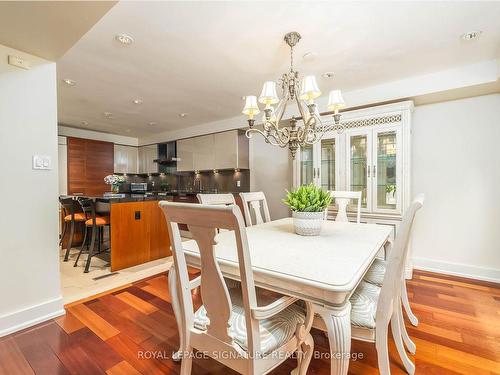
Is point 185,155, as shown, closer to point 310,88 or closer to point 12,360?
point 310,88

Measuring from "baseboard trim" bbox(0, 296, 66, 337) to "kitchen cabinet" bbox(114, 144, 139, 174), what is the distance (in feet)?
14.6

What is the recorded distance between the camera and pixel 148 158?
20.4 feet

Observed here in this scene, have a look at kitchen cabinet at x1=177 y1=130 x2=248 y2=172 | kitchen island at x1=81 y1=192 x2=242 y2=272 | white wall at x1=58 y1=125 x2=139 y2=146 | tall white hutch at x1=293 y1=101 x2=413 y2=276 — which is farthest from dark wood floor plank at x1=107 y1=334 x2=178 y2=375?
white wall at x1=58 y1=125 x2=139 y2=146

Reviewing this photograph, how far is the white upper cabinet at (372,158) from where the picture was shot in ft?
9.33

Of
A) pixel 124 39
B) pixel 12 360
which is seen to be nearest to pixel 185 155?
pixel 124 39

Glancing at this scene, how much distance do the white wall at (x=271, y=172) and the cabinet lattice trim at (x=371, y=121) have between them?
1.25 metres

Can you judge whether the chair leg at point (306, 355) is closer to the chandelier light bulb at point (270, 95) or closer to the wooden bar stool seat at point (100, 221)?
the chandelier light bulb at point (270, 95)

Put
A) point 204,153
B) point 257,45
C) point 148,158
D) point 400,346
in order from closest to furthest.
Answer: point 400,346, point 257,45, point 204,153, point 148,158

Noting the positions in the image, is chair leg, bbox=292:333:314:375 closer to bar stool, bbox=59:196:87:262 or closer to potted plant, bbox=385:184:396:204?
potted plant, bbox=385:184:396:204

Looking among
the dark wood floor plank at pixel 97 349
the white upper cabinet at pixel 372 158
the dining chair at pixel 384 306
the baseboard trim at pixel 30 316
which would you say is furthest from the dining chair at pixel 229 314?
the white upper cabinet at pixel 372 158

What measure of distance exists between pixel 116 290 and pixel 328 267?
2.31 meters

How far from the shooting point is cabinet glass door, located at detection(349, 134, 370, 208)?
124 inches

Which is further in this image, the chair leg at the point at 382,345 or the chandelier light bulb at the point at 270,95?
the chandelier light bulb at the point at 270,95

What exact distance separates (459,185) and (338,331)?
2.96 metres
